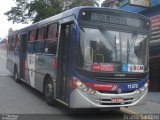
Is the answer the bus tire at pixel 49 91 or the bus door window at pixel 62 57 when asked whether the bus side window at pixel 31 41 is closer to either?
the bus tire at pixel 49 91

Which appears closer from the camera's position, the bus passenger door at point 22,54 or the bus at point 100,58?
the bus at point 100,58

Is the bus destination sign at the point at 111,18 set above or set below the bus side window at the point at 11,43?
above

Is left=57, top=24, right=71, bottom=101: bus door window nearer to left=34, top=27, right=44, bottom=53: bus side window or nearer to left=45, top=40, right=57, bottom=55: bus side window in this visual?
left=45, top=40, right=57, bottom=55: bus side window

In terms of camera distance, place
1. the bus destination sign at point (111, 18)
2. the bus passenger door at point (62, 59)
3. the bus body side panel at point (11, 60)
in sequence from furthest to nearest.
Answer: the bus body side panel at point (11, 60), the bus passenger door at point (62, 59), the bus destination sign at point (111, 18)

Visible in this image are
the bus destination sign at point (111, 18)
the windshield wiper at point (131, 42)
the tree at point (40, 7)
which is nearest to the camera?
the bus destination sign at point (111, 18)

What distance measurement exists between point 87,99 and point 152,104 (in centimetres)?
436

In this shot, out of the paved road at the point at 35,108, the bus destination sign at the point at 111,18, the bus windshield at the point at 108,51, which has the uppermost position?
the bus destination sign at the point at 111,18

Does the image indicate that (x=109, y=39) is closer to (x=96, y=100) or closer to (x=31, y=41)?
(x=96, y=100)

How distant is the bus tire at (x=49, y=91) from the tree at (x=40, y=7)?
91.9ft

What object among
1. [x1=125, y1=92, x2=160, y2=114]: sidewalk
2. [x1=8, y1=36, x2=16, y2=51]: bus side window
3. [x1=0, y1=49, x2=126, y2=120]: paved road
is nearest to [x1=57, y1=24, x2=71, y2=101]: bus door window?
[x1=0, y1=49, x2=126, y2=120]: paved road

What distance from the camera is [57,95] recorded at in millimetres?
10297

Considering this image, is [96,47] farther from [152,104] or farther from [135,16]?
[152,104]

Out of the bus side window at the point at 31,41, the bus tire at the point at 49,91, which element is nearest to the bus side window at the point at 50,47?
the bus tire at the point at 49,91

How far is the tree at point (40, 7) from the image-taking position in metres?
39.5
